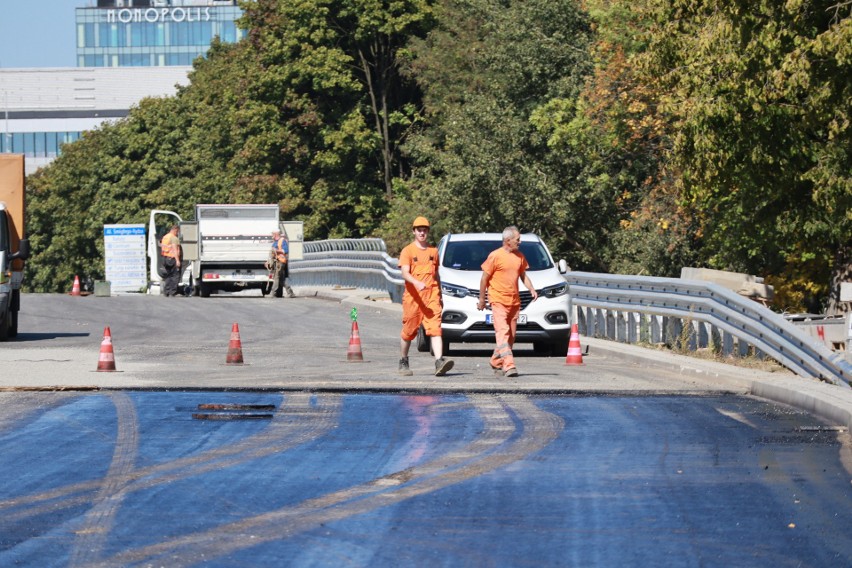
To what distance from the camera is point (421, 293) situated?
18047 mm

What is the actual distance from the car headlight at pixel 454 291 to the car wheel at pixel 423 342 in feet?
2.85

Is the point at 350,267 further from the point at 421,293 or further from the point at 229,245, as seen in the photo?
the point at 421,293

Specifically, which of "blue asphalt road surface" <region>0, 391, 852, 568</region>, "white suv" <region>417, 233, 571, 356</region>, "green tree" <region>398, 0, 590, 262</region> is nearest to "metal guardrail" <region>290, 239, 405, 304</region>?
"green tree" <region>398, 0, 590, 262</region>

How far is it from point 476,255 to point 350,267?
2035 centimetres

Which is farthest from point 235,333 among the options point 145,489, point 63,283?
A: point 63,283

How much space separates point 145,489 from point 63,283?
92.3 m

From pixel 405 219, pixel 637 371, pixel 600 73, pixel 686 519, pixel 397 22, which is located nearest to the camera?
pixel 686 519

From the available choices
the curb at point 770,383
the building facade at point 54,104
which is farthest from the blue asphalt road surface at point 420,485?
the building facade at point 54,104

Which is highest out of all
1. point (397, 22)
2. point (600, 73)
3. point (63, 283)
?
point (397, 22)

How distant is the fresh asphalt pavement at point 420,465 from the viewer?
25.3 feet

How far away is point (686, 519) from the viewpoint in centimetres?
849

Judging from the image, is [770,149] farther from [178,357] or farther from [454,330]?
[178,357]

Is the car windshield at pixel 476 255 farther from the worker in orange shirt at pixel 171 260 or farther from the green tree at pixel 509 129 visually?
the green tree at pixel 509 129

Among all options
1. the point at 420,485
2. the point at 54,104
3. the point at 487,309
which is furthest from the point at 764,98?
the point at 54,104
